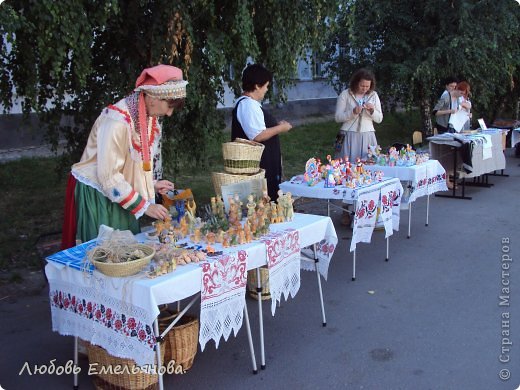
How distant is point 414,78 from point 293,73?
5.51 meters

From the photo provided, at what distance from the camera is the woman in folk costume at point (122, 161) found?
295cm

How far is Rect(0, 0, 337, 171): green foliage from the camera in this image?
173 inches

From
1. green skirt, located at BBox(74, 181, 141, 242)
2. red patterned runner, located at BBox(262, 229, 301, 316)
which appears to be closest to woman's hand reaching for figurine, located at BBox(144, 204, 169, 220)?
green skirt, located at BBox(74, 181, 141, 242)

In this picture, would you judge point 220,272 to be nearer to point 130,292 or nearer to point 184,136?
point 130,292

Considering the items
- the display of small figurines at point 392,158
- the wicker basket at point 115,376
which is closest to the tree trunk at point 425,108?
the display of small figurines at point 392,158

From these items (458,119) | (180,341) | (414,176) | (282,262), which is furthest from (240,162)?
(458,119)

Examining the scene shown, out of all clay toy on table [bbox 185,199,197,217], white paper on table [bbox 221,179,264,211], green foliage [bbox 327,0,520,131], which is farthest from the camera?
green foliage [bbox 327,0,520,131]

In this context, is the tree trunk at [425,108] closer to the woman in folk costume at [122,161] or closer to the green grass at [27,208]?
the green grass at [27,208]

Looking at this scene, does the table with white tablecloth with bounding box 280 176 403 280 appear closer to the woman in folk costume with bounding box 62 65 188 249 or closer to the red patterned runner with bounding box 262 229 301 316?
the red patterned runner with bounding box 262 229 301 316

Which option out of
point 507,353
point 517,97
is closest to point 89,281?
point 507,353

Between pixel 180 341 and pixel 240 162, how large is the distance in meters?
1.38

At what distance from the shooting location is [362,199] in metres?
4.62

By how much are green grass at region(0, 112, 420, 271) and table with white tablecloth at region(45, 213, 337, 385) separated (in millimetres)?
739

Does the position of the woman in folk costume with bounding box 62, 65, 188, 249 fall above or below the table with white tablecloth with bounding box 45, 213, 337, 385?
above
